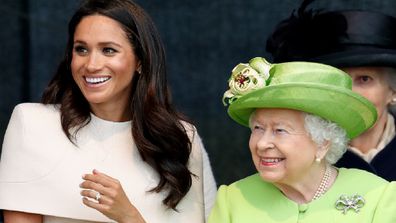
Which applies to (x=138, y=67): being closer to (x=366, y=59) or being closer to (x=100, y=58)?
(x=100, y=58)

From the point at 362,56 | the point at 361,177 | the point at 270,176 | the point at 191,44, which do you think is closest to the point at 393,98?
the point at 362,56

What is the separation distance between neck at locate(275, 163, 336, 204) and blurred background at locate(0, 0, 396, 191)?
200cm

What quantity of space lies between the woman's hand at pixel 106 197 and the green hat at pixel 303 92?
50 centimetres

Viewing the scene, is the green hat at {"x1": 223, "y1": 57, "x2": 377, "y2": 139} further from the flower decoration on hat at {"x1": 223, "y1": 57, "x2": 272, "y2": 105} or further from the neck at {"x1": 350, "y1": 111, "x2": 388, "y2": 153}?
the neck at {"x1": 350, "y1": 111, "x2": 388, "y2": 153}

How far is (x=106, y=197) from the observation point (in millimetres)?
3809

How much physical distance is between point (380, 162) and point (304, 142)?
808 mm

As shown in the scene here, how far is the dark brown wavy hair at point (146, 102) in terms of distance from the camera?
13.6ft

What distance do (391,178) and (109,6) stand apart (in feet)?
4.25

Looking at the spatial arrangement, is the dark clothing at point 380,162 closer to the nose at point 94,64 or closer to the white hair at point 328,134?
the white hair at point 328,134

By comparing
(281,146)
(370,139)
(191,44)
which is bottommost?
(191,44)

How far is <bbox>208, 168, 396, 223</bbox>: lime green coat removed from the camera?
3717 millimetres

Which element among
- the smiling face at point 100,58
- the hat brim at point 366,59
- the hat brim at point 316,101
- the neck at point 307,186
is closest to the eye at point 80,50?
the smiling face at point 100,58

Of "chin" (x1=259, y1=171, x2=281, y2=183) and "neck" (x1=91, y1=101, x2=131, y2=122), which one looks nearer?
"chin" (x1=259, y1=171, x2=281, y2=183)

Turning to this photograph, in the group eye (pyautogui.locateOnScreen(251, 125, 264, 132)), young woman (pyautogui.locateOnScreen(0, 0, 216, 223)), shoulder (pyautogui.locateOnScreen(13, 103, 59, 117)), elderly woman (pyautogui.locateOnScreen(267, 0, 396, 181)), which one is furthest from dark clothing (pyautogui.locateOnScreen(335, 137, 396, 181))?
shoulder (pyautogui.locateOnScreen(13, 103, 59, 117))
